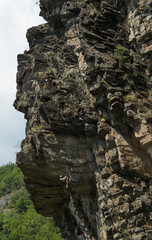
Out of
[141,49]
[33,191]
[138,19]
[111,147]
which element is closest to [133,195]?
[111,147]

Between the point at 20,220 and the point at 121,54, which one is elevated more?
the point at 121,54

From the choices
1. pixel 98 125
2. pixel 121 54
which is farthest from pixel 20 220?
pixel 121 54

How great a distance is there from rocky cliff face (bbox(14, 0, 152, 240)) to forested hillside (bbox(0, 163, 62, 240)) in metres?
16.3

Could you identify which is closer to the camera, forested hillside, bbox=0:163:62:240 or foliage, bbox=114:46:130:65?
foliage, bbox=114:46:130:65

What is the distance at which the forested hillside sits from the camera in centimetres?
2742

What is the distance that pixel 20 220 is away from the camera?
1393 inches

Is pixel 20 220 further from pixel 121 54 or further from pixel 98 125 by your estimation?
pixel 121 54

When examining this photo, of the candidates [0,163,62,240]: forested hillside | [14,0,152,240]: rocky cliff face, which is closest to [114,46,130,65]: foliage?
[14,0,152,240]: rocky cliff face

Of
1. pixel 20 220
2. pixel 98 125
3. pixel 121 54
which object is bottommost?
pixel 20 220

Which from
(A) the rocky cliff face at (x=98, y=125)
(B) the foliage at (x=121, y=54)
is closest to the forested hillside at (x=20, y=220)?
(A) the rocky cliff face at (x=98, y=125)

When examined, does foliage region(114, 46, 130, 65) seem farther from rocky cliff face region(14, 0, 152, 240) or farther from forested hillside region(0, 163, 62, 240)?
forested hillside region(0, 163, 62, 240)

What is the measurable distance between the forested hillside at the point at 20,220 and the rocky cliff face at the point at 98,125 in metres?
16.3

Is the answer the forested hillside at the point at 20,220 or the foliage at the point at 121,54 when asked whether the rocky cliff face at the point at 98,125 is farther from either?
the forested hillside at the point at 20,220

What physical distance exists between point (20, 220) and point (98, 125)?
3084cm
